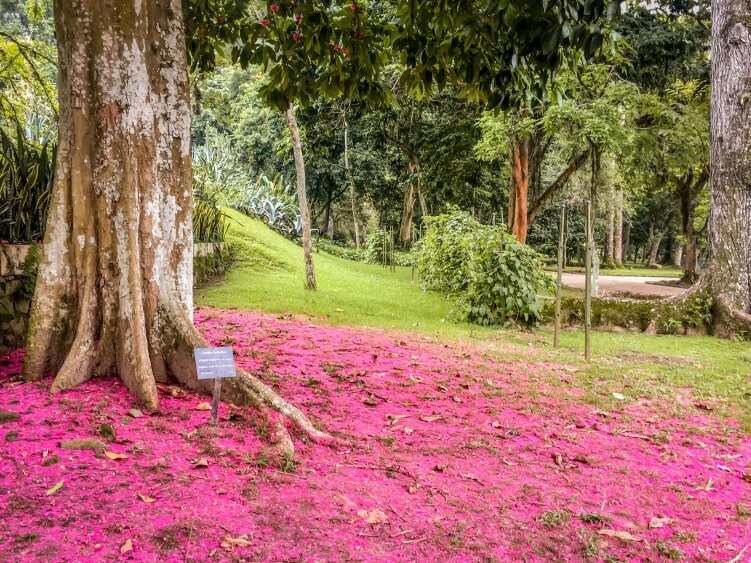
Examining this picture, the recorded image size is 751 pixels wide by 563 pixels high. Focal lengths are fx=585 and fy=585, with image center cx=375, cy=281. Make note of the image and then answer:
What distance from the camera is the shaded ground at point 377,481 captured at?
2.48 m

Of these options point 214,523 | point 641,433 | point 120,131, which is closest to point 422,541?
point 214,523

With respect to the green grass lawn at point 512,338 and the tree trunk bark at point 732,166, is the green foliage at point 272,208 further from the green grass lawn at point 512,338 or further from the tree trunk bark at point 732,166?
the tree trunk bark at point 732,166

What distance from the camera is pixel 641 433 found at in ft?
14.8

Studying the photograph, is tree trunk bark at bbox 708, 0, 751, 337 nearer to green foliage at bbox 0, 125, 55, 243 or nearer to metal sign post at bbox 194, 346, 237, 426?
metal sign post at bbox 194, 346, 237, 426

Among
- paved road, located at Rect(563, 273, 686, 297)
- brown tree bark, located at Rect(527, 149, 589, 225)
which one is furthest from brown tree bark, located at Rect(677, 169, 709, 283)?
brown tree bark, located at Rect(527, 149, 589, 225)

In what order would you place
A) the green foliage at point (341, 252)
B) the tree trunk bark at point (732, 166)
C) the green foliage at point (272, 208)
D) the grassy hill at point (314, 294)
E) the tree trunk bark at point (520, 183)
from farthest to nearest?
the green foliage at point (341, 252), the green foliage at point (272, 208), the tree trunk bark at point (520, 183), the tree trunk bark at point (732, 166), the grassy hill at point (314, 294)

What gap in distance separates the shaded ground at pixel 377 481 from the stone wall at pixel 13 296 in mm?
272

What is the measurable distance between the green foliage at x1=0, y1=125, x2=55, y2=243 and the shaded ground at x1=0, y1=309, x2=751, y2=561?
146 cm

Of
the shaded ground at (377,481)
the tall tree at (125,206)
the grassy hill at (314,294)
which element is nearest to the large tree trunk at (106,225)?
the tall tree at (125,206)

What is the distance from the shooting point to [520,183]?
1670 centimetres

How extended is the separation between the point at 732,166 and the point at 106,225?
10287mm

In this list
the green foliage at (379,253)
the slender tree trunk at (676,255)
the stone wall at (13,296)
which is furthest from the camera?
the slender tree trunk at (676,255)

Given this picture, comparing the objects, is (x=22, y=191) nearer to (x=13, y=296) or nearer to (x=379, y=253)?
(x=13, y=296)

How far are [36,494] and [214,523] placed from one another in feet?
2.65
